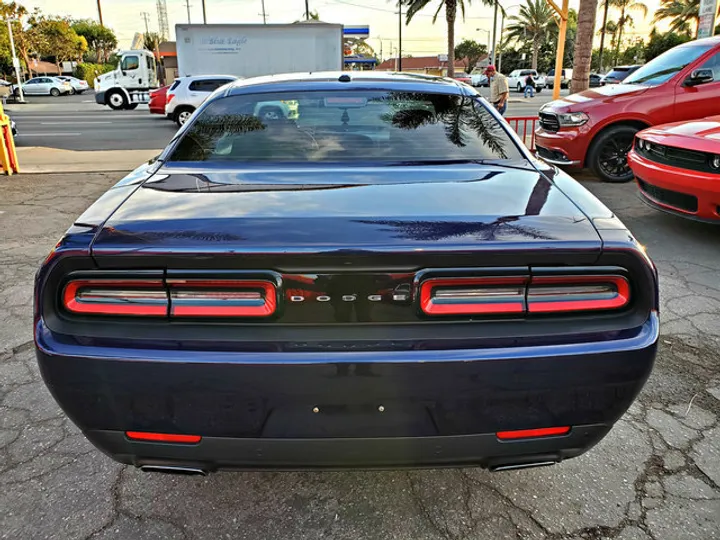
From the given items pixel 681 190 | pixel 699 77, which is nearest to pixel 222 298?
pixel 681 190

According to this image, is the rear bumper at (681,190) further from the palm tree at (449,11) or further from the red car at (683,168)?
the palm tree at (449,11)

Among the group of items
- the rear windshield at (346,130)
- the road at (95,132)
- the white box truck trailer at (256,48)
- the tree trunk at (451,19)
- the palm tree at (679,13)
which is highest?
the palm tree at (679,13)

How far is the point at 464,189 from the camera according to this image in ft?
6.58

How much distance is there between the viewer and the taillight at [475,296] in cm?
162

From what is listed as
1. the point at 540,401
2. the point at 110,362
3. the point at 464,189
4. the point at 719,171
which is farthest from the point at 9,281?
the point at 719,171

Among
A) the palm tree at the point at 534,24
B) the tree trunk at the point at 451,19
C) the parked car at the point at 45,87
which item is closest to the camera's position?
the tree trunk at the point at 451,19

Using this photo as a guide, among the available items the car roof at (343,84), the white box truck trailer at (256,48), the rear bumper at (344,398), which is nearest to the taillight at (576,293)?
the rear bumper at (344,398)

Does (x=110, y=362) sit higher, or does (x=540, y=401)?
(x=110, y=362)

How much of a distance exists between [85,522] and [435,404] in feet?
4.60

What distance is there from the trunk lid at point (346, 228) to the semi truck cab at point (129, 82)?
27051 mm

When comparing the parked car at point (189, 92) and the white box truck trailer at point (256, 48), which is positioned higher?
the white box truck trailer at point (256, 48)

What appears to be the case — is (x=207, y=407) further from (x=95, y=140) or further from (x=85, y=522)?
(x=95, y=140)

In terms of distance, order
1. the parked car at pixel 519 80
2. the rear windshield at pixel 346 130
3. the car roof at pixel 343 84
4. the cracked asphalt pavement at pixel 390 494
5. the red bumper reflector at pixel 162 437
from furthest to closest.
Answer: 1. the parked car at pixel 519 80
2. the car roof at pixel 343 84
3. the rear windshield at pixel 346 130
4. the cracked asphalt pavement at pixel 390 494
5. the red bumper reflector at pixel 162 437

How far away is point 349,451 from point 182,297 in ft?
2.18
